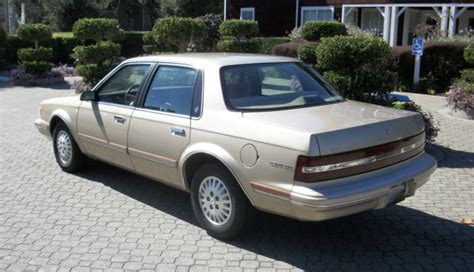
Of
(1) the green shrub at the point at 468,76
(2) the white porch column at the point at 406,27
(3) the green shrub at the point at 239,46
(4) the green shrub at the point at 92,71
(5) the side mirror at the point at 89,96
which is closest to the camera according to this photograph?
(5) the side mirror at the point at 89,96

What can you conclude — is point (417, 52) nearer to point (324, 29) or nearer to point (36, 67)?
point (324, 29)

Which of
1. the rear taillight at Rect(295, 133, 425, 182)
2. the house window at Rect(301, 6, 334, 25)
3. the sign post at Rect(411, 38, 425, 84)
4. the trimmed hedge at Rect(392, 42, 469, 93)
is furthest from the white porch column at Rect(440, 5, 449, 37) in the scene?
the rear taillight at Rect(295, 133, 425, 182)

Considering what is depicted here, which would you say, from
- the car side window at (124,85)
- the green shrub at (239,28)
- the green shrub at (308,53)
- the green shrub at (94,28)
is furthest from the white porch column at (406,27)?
the car side window at (124,85)

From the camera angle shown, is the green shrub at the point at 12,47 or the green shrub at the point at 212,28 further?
the green shrub at the point at 212,28

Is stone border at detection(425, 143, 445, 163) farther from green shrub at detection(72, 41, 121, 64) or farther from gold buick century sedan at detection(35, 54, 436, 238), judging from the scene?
green shrub at detection(72, 41, 121, 64)

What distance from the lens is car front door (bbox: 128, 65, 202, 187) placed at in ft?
16.8

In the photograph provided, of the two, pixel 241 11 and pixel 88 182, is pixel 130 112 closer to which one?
pixel 88 182

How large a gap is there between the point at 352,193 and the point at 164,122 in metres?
2.00

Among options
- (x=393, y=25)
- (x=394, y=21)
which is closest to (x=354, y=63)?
(x=393, y=25)

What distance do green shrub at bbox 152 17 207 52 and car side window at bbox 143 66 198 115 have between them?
8.25 meters

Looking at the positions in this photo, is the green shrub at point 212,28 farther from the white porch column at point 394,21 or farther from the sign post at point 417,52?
the sign post at point 417,52

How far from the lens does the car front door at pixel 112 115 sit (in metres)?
5.82

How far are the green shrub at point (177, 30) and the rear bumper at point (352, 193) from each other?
9778 millimetres

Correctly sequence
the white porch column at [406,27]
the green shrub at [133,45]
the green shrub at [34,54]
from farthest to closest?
1. the green shrub at [133,45]
2. the white porch column at [406,27]
3. the green shrub at [34,54]
